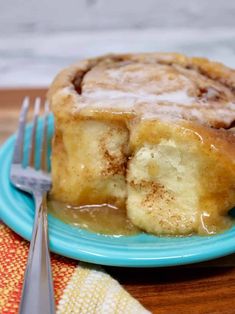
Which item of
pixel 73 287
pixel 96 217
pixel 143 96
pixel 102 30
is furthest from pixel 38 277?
pixel 102 30

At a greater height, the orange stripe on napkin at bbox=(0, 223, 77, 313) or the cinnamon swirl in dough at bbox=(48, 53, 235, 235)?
the cinnamon swirl in dough at bbox=(48, 53, 235, 235)

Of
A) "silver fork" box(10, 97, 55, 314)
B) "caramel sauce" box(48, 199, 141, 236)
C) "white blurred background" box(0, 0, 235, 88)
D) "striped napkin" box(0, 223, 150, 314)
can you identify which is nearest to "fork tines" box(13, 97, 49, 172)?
"silver fork" box(10, 97, 55, 314)

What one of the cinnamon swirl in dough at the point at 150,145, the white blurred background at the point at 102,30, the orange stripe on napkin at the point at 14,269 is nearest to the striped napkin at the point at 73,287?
the orange stripe on napkin at the point at 14,269

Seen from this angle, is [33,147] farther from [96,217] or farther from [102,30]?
[102,30]

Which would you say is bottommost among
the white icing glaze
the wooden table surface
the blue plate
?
the wooden table surface

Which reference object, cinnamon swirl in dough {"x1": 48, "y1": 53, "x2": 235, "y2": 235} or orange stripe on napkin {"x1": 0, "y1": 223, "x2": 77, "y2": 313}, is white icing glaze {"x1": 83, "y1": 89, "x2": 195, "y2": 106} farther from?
orange stripe on napkin {"x1": 0, "y1": 223, "x2": 77, "y2": 313}

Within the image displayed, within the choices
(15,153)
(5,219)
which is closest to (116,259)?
(5,219)
